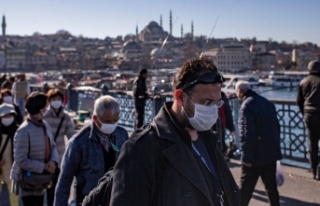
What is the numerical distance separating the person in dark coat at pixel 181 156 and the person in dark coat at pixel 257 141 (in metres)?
2.29

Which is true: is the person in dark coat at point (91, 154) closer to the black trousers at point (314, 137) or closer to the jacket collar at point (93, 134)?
the jacket collar at point (93, 134)

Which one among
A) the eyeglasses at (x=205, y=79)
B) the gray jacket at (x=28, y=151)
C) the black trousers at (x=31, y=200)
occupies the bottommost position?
the black trousers at (x=31, y=200)

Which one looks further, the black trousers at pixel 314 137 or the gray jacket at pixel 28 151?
the black trousers at pixel 314 137

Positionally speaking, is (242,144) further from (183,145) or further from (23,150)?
(183,145)

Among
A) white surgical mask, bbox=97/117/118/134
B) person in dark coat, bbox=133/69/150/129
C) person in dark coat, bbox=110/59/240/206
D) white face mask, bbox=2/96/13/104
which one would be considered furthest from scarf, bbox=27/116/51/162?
person in dark coat, bbox=133/69/150/129

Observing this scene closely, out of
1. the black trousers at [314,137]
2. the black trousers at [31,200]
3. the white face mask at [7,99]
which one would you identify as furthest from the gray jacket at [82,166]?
the white face mask at [7,99]

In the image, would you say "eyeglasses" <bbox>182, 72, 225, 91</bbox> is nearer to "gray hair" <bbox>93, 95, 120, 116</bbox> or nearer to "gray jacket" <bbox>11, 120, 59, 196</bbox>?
"gray hair" <bbox>93, 95, 120, 116</bbox>

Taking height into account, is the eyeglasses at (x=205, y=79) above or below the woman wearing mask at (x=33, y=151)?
above

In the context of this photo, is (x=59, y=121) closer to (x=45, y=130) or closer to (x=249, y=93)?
(x=45, y=130)

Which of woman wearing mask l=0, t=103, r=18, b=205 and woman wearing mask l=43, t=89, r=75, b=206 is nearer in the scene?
woman wearing mask l=0, t=103, r=18, b=205

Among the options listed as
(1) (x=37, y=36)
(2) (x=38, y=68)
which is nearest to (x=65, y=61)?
(2) (x=38, y=68)

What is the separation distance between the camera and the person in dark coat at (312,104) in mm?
5746

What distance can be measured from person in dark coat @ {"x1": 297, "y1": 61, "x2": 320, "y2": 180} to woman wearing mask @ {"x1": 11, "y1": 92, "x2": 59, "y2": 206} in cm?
304

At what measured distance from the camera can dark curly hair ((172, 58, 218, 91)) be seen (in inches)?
81.0
